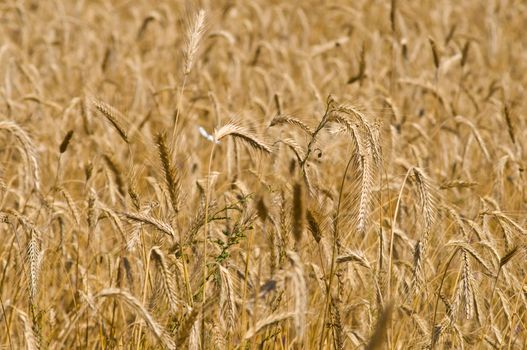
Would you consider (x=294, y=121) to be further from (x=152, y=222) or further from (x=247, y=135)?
(x=152, y=222)

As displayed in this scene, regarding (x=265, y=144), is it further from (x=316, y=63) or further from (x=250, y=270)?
(x=316, y=63)

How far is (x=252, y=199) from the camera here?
8.71 feet

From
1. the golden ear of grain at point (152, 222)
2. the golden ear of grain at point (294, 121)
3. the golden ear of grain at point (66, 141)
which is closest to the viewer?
the golden ear of grain at point (152, 222)

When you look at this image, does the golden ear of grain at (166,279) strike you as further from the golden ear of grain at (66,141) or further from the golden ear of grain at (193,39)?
the golden ear of grain at (66,141)

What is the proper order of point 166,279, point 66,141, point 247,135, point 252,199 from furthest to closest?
point 66,141, point 252,199, point 247,135, point 166,279

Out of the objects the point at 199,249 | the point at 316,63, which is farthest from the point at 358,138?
the point at 316,63

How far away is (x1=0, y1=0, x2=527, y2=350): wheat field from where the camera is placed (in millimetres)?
2348

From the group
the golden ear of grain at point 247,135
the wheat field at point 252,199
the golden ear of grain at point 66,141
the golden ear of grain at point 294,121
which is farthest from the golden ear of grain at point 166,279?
the golden ear of grain at point 66,141

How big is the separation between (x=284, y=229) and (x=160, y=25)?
6.59 m

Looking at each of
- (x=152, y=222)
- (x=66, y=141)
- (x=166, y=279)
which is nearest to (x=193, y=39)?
(x=66, y=141)

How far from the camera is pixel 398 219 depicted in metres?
3.46

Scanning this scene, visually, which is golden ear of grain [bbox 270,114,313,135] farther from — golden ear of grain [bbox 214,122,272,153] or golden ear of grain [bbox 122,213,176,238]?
golden ear of grain [bbox 122,213,176,238]

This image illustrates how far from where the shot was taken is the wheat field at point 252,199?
2348mm

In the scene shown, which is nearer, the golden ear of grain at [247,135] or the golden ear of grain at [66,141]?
the golden ear of grain at [247,135]
